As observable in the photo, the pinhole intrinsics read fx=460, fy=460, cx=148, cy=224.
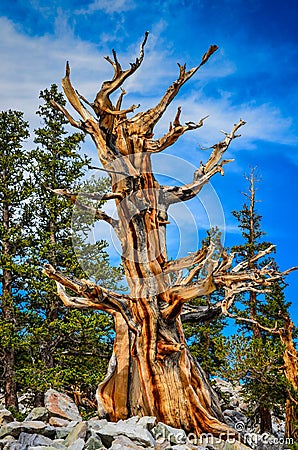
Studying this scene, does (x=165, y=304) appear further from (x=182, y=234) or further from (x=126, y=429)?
(x=126, y=429)

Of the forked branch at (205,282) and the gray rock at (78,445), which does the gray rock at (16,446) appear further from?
the forked branch at (205,282)

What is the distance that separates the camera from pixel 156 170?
546 cm

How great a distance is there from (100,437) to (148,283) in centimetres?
191

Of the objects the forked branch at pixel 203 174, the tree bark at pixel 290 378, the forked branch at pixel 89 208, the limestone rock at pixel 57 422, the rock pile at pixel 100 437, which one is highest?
the forked branch at pixel 203 174

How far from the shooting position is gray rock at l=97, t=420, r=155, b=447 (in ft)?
13.6

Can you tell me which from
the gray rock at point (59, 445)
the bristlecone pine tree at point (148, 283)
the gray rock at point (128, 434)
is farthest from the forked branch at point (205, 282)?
the gray rock at point (59, 445)

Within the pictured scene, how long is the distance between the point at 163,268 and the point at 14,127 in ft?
27.3

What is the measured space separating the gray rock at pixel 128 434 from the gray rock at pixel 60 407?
1.40m

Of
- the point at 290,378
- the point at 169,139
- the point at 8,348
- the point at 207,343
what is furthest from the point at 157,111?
the point at 207,343

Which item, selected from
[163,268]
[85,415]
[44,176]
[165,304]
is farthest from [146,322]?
[44,176]

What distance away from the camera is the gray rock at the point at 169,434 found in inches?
181

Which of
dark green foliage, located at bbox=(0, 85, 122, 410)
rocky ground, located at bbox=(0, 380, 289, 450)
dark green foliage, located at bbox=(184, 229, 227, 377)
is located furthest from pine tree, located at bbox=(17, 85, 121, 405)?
rocky ground, located at bbox=(0, 380, 289, 450)

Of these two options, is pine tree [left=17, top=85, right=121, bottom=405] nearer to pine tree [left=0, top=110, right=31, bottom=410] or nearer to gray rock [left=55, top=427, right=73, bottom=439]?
pine tree [left=0, top=110, right=31, bottom=410]

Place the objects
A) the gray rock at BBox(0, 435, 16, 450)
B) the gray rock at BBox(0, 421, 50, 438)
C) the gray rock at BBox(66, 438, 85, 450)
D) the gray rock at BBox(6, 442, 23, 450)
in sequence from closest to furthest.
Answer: the gray rock at BBox(66, 438, 85, 450), the gray rock at BBox(6, 442, 23, 450), the gray rock at BBox(0, 435, 16, 450), the gray rock at BBox(0, 421, 50, 438)
